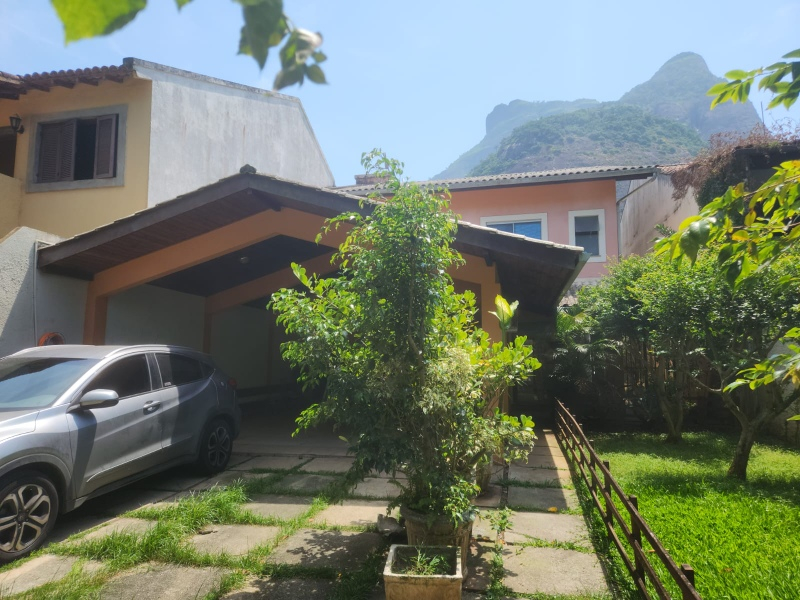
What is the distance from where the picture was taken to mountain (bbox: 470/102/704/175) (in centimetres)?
4194

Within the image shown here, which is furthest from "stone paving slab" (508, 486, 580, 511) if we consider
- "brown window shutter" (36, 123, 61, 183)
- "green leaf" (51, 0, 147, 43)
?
"brown window shutter" (36, 123, 61, 183)

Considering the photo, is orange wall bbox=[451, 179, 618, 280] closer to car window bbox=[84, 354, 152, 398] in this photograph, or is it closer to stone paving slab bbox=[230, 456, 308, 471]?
stone paving slab bbox=[230, 456, 308, 471]

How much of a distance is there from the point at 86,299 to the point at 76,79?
4.84 m

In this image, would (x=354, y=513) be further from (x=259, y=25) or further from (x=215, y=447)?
(x=259, y=25)

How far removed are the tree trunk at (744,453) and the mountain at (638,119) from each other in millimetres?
4138

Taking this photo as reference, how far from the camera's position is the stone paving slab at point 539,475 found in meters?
6.39

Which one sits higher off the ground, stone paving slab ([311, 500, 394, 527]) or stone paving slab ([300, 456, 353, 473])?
stone paving slab ([300, 456, 353, 473])

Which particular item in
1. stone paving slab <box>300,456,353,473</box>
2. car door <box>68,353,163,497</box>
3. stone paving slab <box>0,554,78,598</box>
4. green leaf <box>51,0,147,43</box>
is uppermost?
green leaf <box>51,0,147,43</box>

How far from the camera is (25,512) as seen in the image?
4176 mm

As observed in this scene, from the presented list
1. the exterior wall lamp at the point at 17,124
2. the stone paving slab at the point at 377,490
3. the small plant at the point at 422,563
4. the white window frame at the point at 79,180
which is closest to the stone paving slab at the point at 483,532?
the stone paving slab at the point at 377,490

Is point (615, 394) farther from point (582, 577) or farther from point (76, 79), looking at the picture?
point (76, 79)

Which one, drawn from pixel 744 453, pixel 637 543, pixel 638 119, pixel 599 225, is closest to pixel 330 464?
pixel 637 543

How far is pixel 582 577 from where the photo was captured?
375 cm

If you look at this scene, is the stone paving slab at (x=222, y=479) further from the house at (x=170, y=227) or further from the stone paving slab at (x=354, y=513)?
the house at (x=170, y=227)
